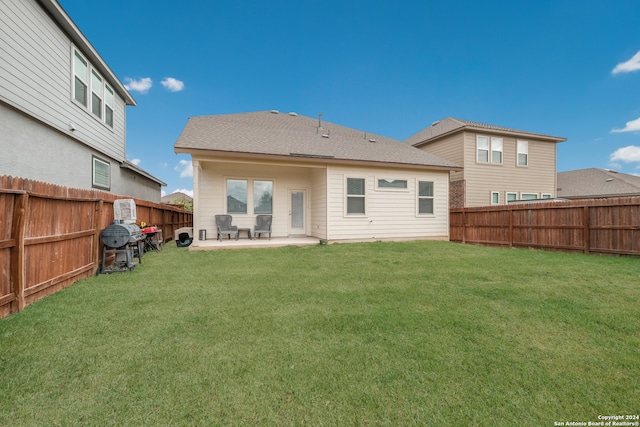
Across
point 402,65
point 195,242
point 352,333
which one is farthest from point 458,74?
point 352,333

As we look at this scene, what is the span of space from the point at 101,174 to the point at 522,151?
1908cm

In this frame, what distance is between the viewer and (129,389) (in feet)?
5.92

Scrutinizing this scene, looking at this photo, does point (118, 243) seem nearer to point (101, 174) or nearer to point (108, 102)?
point (101, 174)

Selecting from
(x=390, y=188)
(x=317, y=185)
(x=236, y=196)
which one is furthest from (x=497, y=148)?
(x=236, y=196)

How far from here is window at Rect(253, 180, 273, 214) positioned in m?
10.3

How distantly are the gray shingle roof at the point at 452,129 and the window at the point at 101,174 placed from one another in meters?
15.0

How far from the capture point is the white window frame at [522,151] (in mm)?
14156

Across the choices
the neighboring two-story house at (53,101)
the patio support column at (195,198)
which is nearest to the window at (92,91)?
the neighboring two-story house at (53,101)

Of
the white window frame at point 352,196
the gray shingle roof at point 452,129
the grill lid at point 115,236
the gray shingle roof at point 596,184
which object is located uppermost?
the gray shingle roof at point 452,129

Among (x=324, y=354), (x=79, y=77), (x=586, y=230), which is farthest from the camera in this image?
(x=79, y=77)

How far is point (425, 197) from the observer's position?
1069cm

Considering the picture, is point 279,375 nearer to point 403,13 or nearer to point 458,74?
point 403,13

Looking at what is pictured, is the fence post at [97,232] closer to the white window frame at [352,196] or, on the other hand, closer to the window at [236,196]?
the window at [236,196]

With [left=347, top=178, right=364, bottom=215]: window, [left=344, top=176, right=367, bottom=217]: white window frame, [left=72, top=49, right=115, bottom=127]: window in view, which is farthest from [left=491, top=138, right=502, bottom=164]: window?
[left=72, top=49, right=115, bottom=127]: window
